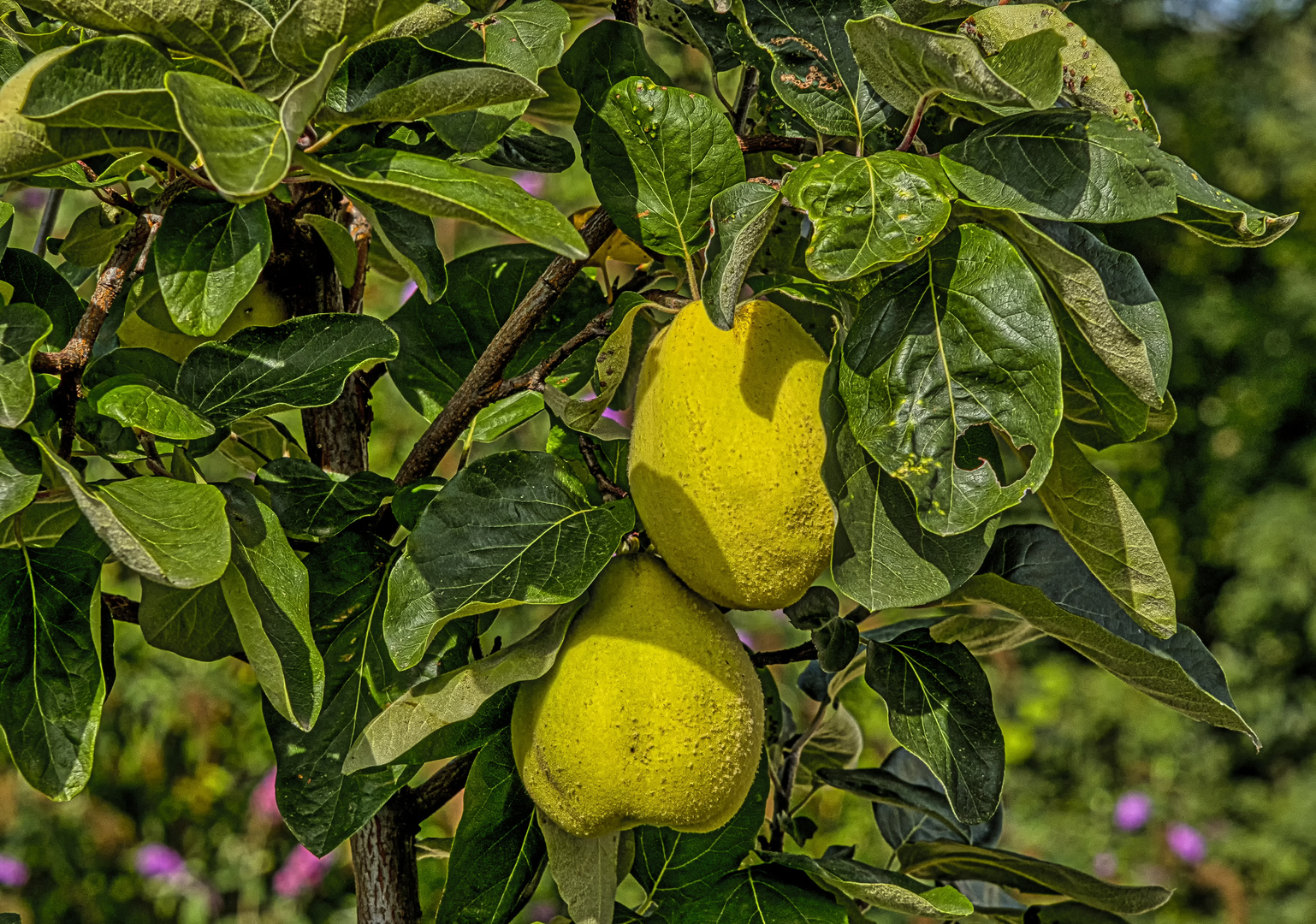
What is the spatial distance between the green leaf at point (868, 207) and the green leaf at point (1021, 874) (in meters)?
0.47

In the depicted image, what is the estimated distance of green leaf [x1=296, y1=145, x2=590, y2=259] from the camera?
0.43m

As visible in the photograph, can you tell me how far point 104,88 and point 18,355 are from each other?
0.13 metres

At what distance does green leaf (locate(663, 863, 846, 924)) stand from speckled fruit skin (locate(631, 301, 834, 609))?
0.22 metres

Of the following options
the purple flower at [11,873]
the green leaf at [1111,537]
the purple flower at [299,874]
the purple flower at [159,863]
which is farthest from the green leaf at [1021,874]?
the purple flower at [11,873]

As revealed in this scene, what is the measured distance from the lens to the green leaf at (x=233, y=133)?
0.40 m

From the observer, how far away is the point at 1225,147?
455 centimetres

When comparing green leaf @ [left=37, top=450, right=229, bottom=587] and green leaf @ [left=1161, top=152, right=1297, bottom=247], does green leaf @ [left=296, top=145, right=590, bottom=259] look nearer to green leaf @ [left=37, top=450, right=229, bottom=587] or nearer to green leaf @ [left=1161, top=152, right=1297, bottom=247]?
green leaf @ [left=37, top=450, right=229, bottom=587]

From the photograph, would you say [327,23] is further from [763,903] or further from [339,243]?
[763,903]

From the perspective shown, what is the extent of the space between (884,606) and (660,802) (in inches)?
6.3

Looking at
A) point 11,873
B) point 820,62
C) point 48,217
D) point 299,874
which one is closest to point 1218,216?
point 820,62

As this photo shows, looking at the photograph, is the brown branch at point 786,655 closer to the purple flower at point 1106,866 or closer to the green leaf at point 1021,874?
the green leaf at point 1021,874

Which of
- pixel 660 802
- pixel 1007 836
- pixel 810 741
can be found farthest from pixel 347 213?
pixel 1007 836

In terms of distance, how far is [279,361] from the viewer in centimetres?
62

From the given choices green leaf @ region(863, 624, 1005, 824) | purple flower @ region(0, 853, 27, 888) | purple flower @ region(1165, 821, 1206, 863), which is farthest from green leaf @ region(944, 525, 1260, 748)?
purple flower @ region(1165, 821, 1206, 863)
